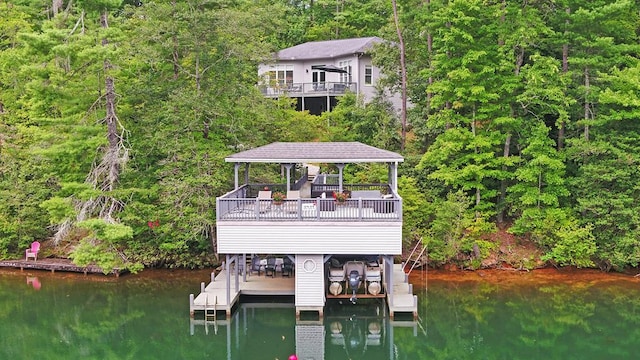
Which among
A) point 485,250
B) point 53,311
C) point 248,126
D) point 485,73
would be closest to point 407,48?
point 485,73

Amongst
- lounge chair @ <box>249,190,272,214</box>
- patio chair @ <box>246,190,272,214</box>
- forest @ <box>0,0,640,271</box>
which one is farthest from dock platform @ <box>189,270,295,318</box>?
forest @ <box>0,0,640,271</box>

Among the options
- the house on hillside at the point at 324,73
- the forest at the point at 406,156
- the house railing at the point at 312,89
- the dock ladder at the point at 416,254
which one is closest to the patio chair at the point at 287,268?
the forest at the point at 406,156

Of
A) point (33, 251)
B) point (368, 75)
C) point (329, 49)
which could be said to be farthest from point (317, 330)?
point (329, 49)

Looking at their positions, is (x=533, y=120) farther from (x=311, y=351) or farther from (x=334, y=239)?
(x=311, y=351)

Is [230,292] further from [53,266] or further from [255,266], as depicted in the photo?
[53,266]

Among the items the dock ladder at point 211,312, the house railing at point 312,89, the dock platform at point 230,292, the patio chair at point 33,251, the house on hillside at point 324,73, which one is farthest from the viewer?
the house railing at point 312,89

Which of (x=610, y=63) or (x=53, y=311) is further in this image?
(x=610, y=63)

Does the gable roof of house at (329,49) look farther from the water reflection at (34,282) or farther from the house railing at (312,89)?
the water reflection at (34,282)
